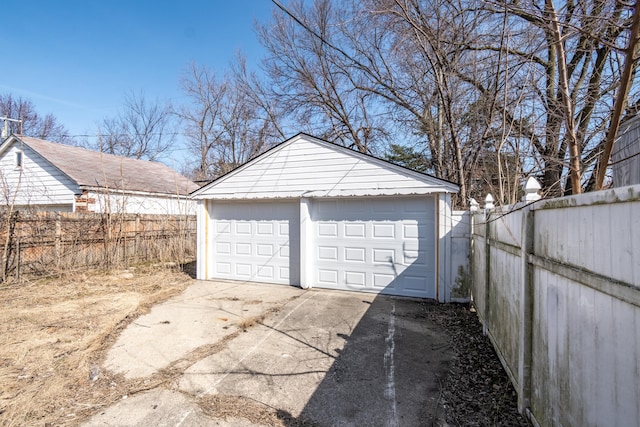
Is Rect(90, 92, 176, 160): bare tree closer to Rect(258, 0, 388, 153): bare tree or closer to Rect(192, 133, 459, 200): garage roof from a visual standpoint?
Rect(258, 0, 388, 153): bare tree

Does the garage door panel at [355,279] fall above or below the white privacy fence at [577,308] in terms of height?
below

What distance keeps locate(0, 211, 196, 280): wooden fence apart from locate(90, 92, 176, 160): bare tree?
1439 centimetres

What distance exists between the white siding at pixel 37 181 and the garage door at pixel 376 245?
1022 cm

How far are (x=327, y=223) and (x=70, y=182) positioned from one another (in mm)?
10542

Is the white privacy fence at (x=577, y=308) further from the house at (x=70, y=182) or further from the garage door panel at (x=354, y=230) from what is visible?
the house at (x=70, y=182)

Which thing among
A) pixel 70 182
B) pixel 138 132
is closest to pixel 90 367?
pixel 70 182

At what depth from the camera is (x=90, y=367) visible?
3.68m

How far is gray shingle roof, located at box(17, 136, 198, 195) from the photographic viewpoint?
41.1 ft

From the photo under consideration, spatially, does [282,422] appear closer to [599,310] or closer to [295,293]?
[599,310]

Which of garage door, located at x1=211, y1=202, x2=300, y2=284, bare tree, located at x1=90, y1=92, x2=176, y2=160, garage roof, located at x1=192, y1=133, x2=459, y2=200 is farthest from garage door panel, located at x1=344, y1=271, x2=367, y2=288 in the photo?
bare tree, located at x1=90, y1=92, x2=176, y2=160

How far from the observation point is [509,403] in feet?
9.36

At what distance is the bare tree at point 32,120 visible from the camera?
82.8ft

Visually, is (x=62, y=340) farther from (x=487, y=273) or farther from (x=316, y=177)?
(x=487, y=273)

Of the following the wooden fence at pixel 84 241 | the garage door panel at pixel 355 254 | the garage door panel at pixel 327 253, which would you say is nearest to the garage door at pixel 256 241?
the garage door panel at pixel 327 253
